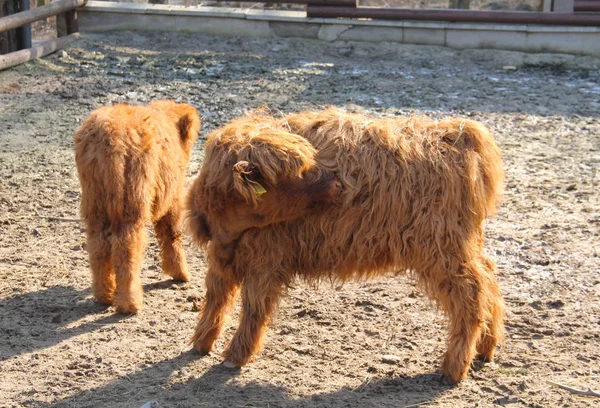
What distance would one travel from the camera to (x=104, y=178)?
573 centimetres

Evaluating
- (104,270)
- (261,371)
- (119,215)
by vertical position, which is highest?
(119,215)

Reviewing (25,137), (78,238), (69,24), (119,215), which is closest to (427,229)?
(119,215)

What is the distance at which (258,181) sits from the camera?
4789 millimetres

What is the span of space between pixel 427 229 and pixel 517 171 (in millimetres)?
4414

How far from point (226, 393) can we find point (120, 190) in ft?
5.76

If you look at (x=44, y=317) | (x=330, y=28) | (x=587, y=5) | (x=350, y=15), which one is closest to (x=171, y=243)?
(x=44, y=317)

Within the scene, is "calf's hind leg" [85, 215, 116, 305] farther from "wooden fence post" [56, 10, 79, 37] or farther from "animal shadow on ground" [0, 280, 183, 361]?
"wooden fence post" [56, 10, 79, 37]

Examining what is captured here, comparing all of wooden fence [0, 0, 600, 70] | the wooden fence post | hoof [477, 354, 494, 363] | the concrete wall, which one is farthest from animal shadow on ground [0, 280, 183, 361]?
the wooden fence post

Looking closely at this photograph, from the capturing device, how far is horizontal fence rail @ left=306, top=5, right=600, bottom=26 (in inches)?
Result: 534

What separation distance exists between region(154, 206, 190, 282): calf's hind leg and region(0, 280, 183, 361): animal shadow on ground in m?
0.24

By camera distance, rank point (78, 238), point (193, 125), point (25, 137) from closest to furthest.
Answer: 1. point (193, 125)
2. point (78, 238)
3. point (25, 137)

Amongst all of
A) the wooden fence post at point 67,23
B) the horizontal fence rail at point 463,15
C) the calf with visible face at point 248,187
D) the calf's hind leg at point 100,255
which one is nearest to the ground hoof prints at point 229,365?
the calf with visible face at point 248,187

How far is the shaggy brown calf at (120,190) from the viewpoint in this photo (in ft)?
18.9

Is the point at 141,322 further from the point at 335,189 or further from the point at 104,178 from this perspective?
the point at 335,189
